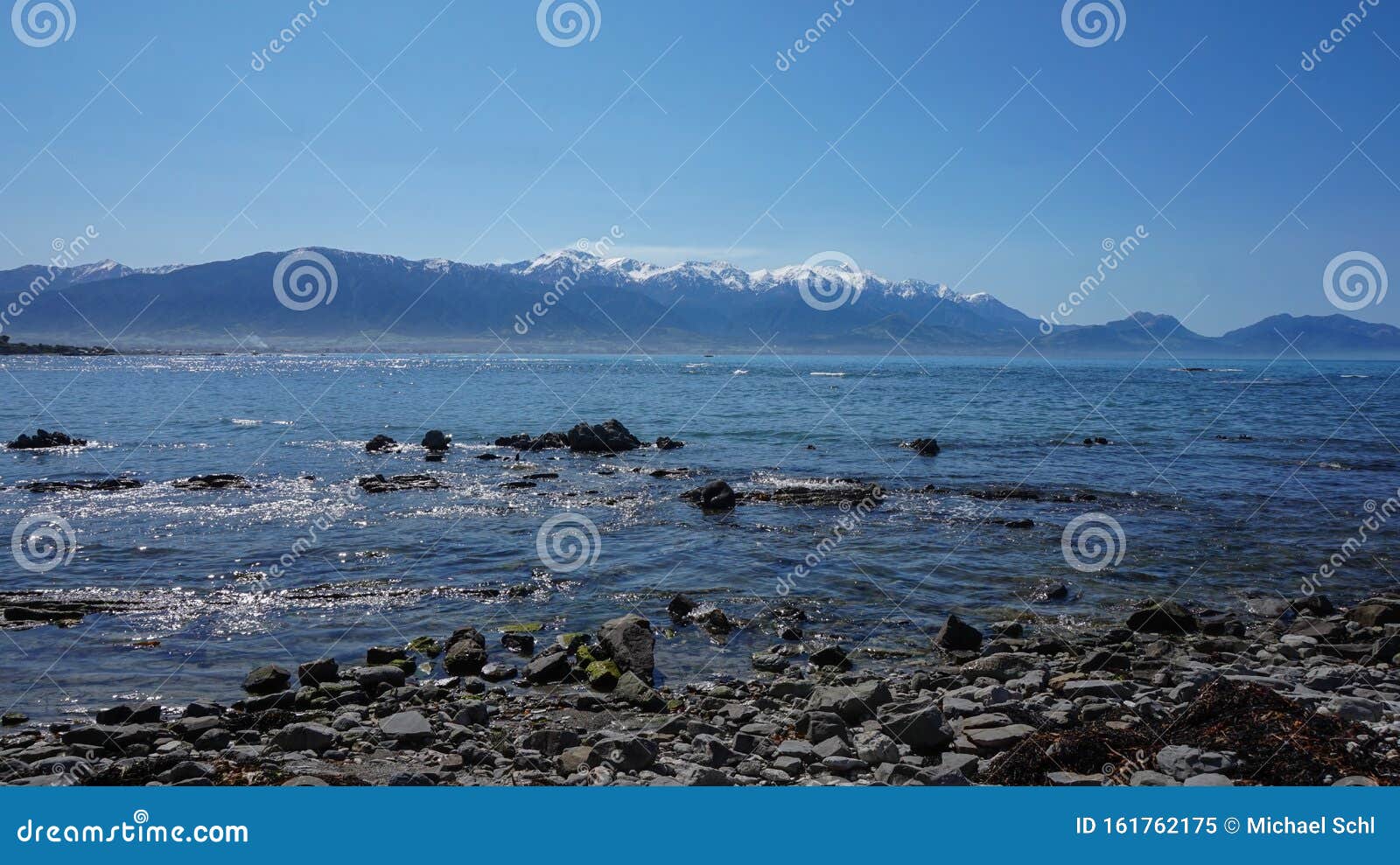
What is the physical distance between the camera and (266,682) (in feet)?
35.2

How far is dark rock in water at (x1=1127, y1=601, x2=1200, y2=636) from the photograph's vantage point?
13.6 m

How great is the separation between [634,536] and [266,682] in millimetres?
10603

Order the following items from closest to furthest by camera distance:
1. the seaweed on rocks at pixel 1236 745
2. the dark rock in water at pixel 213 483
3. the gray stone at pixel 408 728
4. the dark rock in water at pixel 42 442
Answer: the seaweed on rocks at pixel 1236 745, the gray stone at pixel 408 728, the dark rock in water at pixel 213 483, the dark rock in water at pixel 42 442

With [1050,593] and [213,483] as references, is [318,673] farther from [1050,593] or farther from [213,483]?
[213,483]

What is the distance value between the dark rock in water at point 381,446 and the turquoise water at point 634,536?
1.06 metres

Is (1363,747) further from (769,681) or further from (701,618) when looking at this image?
(701,618)

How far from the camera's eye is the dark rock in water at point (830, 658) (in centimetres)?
1209

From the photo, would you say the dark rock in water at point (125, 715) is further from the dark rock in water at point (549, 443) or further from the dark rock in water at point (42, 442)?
the dark rock in water at point (42, 442)

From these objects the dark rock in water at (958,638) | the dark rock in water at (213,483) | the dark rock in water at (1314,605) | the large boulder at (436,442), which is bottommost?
the dark rock in water at (1314,605)

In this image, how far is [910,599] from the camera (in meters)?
15.3

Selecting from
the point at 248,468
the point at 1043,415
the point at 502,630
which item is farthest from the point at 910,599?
the point at 1043,415

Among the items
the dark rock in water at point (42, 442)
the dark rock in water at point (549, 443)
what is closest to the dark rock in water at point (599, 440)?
the dark rock in water at point (549, 443)

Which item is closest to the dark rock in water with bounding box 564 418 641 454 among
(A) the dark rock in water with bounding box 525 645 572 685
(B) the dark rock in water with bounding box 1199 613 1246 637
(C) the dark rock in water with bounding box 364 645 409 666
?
(C) the dark rock in water with bounding box 364 645 409 666

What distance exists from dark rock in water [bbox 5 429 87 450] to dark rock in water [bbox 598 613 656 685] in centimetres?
3571
